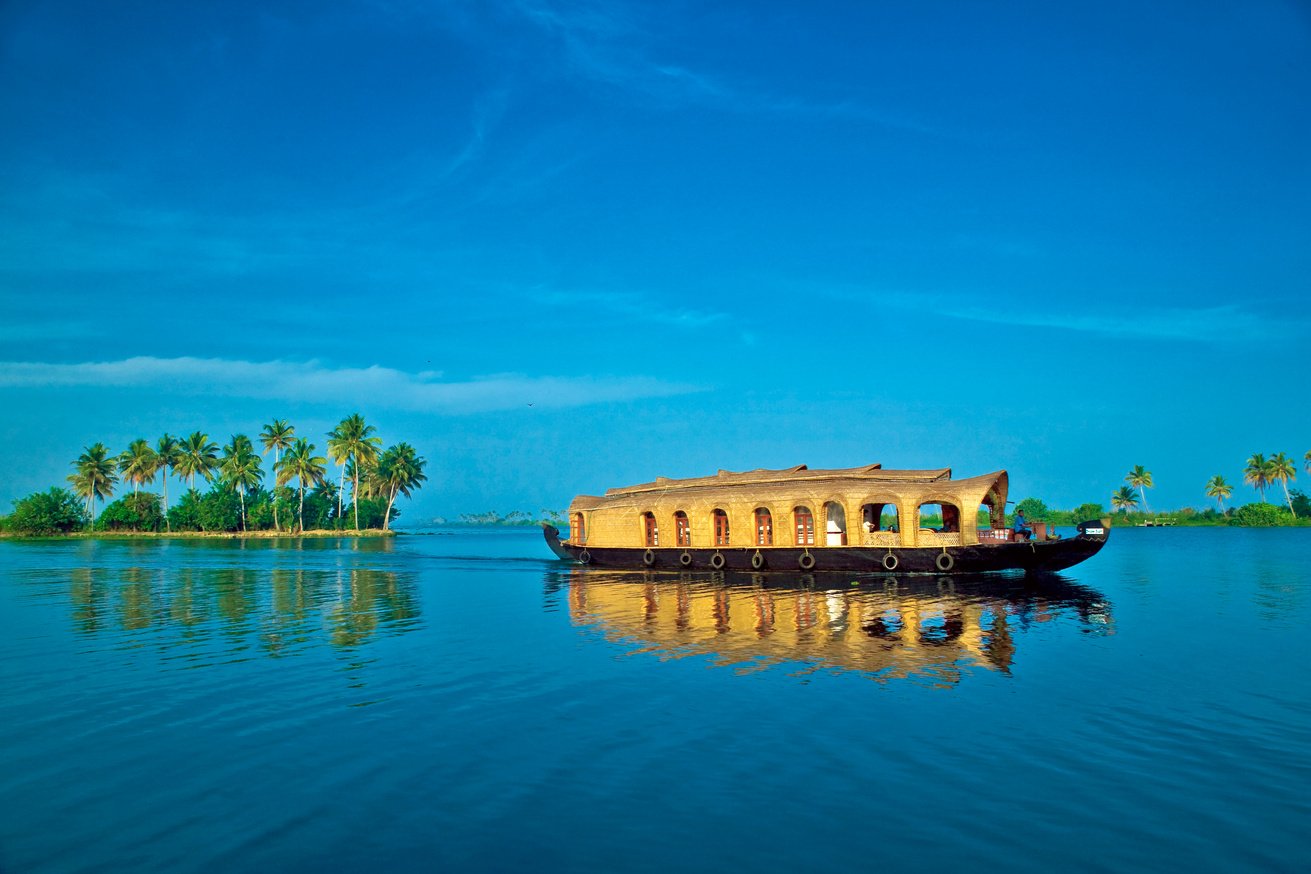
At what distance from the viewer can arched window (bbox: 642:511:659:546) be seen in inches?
1409

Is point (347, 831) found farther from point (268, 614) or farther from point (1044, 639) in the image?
point (268, 614)

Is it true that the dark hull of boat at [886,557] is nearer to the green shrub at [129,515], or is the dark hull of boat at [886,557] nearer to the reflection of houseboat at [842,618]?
the reflection of houseboat at [842,618]

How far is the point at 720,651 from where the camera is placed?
1456 cm

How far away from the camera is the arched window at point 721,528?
A: 33031 millimetres

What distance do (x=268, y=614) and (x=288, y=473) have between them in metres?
79.5

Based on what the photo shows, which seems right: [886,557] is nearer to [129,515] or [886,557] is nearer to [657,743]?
[657,743]

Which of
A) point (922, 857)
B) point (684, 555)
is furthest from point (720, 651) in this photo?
point (684, 555)

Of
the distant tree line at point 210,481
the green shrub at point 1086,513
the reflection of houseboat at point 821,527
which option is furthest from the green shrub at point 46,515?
the green shrub at point 1086,513

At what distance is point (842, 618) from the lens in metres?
19.0

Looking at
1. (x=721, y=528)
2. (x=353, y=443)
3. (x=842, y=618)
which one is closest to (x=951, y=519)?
(x=721, y=528)

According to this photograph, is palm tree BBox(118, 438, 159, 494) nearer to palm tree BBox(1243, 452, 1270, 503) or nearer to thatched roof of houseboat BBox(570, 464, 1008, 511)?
thatched roof of houseboat BBox(570, 464, 1008, 511)

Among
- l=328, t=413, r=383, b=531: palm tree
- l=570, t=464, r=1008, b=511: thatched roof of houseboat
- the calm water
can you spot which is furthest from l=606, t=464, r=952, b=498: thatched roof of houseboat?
l=328, t=413, r=383, b=531: palm tree

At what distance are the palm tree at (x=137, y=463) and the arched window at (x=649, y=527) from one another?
81.6 metres

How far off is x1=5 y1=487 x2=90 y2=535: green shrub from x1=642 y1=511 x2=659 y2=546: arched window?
81512 mm
